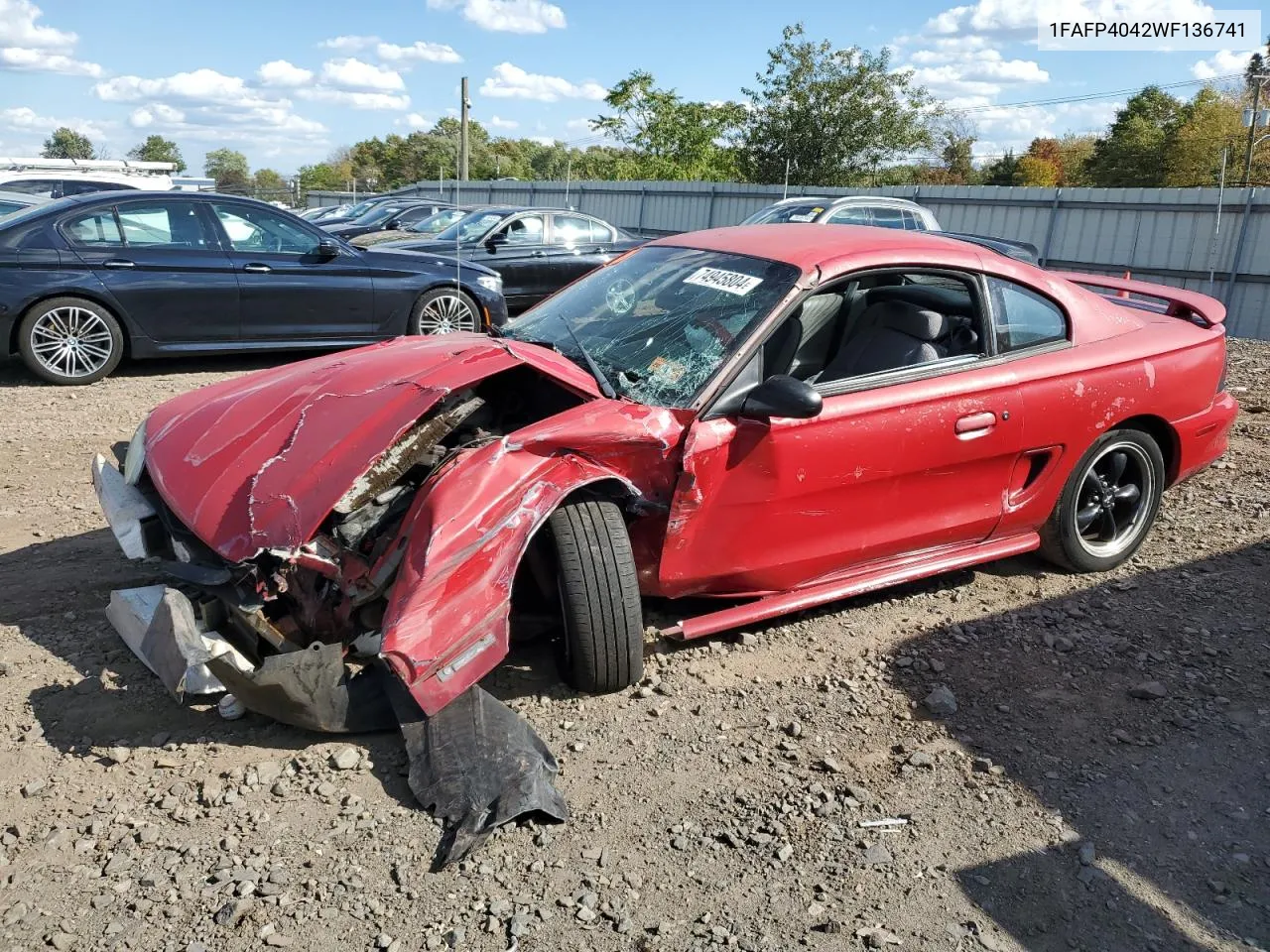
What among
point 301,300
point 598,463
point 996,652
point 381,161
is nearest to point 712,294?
point 598,463

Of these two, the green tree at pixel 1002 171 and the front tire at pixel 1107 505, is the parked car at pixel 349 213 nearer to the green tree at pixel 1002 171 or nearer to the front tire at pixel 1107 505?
the front tire at pixel 1107 505

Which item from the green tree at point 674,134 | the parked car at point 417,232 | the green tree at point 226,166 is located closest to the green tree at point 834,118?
the green tree at point 674,134

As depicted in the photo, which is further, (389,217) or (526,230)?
(389,217)

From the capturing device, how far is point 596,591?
332 cm

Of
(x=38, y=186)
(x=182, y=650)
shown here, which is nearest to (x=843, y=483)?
(x=182, y=650)

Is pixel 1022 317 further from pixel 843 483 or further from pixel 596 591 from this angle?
pixel 596 591

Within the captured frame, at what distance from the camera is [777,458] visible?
3.65 m

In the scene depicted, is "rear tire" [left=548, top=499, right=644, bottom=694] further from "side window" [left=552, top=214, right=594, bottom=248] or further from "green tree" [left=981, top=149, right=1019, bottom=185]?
"green tree" [left=981, top=149, right=1019, bottom=185]

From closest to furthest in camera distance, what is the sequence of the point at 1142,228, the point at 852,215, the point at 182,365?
1. the point at 182,365
2. the point at 852,215
3. the point at 1142,228

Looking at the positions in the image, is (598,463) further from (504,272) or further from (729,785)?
(504,272)

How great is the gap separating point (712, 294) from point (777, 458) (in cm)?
80

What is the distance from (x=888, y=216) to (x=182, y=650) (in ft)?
45.4

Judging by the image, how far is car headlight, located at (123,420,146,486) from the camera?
391cm

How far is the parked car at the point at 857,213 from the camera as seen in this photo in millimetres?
13695
